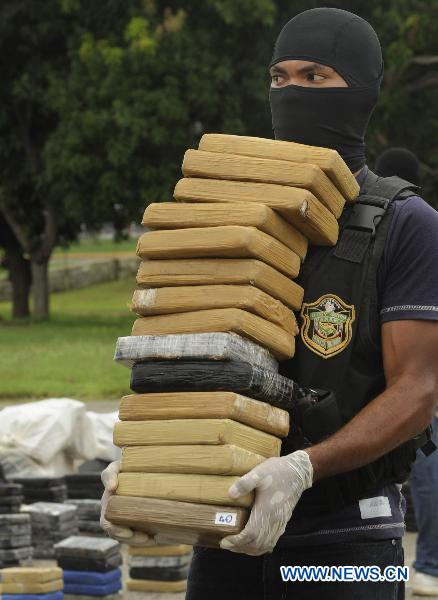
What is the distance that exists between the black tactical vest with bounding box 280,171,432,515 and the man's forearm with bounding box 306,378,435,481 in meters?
0.10

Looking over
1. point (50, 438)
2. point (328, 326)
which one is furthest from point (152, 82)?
point (328, 326)

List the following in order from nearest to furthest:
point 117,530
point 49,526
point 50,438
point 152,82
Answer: point 117,530, point 49,526, point 50,438, point 152,82

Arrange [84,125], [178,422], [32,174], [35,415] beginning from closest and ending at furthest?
[178,422] < [35,415] < [84,125] < [32,174]

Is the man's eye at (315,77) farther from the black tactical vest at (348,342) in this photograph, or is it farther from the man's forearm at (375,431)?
the man's forearm at (375,431)

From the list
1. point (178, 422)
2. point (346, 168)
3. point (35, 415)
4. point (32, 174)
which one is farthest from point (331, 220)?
point (32, 174)

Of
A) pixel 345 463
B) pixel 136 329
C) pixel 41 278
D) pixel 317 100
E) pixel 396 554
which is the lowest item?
pixel 41 278

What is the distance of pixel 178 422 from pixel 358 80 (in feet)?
3.10

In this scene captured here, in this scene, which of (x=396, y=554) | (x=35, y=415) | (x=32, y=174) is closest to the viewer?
(x=396, y=554)

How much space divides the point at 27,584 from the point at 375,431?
167 inches

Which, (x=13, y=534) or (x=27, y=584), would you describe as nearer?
(x=27, y=584)

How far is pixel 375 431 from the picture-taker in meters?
3.06

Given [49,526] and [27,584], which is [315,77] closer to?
[27,584]

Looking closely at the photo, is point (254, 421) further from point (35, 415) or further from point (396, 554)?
point (35, 415)

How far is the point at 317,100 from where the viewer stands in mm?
3344
